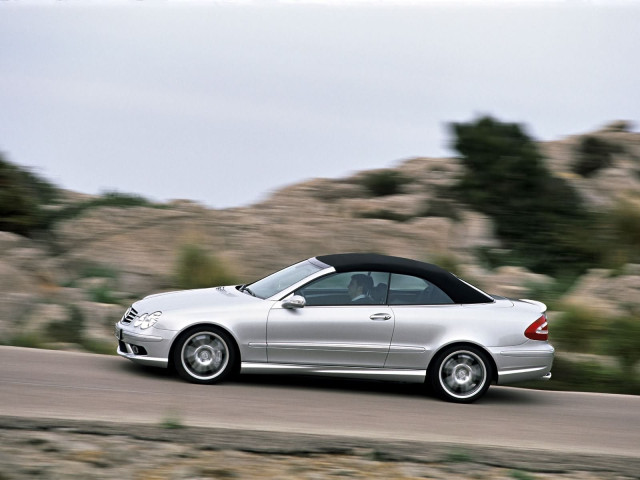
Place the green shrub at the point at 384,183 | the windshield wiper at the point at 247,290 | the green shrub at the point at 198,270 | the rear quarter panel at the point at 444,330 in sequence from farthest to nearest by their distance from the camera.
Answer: the green shrub at the point at 384,183, the green shrub at the point at 198,270, the windshield wiper at the point at 247,290, the rear quarter panel at the point at 444,330

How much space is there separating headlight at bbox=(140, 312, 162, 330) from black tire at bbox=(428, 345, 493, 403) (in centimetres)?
285

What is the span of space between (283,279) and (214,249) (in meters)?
9.08

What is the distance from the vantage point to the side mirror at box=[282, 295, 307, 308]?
974 centimetres

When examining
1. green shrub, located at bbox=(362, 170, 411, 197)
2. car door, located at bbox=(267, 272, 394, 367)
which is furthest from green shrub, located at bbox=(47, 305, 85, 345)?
green shrub, located at bbox=(362, 170, 411, 197)

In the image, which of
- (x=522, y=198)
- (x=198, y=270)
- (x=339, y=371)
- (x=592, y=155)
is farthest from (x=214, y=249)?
(x=592, y=155)

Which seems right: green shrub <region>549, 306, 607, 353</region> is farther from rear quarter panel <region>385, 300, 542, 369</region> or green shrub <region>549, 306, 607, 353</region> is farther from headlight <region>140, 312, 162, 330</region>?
headlight <region>140, 312, 162, 330</region>

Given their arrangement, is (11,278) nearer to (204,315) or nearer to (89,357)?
(89,357)

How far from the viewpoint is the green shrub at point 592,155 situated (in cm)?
4128

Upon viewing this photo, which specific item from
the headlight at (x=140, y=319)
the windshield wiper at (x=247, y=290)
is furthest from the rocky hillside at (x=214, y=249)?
the headlight at (x=140, y=319)

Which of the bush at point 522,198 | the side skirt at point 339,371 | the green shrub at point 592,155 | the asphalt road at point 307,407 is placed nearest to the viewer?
the asphalt road at point 307,407

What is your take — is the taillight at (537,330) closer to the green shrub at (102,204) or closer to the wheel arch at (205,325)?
the wheel arch at (205,325)

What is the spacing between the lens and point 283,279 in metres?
10.4

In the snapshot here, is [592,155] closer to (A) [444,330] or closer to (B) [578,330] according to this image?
(B) [578,330]

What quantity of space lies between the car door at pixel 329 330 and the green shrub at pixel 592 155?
32.5m
